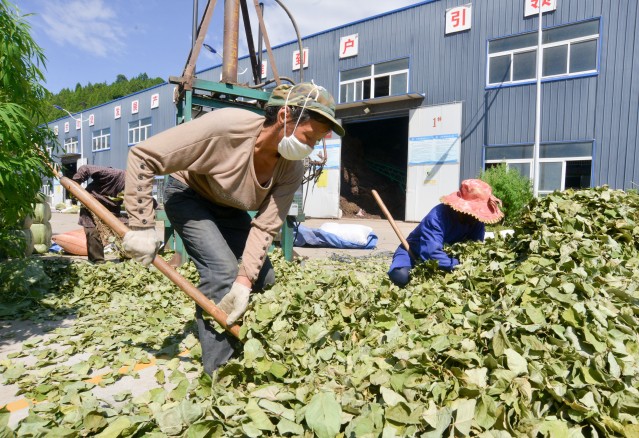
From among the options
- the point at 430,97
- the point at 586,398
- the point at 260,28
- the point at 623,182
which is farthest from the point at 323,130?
the point at 430,97

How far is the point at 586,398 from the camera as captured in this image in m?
1.66

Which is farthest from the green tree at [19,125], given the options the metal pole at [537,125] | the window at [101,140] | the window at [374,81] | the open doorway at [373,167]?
the window at [101,140]

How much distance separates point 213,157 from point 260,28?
4.37 m

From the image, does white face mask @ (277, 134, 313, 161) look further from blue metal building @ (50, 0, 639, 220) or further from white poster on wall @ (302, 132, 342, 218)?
white poster on wall @ (302, 132, 342, 218)

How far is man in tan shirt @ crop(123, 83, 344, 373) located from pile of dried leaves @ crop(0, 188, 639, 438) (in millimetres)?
208

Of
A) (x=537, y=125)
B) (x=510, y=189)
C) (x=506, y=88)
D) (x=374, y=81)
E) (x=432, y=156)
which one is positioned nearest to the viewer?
(x=510, y=189)

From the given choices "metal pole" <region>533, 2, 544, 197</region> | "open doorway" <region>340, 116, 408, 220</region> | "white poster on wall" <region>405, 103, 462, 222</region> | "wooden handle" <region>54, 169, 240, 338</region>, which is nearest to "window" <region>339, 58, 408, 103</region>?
"white poster on wall" <region>405, 103, 462, 222</region>

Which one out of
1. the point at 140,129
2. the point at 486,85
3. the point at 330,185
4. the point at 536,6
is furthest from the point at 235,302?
the point at 140,129

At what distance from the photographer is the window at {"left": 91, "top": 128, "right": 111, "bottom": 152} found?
98.6 ft

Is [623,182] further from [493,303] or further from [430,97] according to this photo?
[493,303]

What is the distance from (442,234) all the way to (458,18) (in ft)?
43.4

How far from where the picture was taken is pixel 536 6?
12852 millimetres

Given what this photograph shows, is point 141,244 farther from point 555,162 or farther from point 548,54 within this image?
point 548,54

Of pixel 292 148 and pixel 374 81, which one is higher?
pixel 374 81
